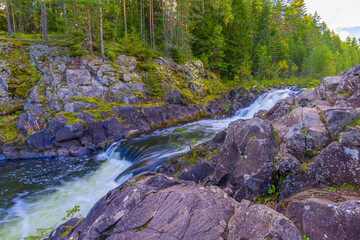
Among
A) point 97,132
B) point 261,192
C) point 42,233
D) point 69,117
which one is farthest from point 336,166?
point 69,117

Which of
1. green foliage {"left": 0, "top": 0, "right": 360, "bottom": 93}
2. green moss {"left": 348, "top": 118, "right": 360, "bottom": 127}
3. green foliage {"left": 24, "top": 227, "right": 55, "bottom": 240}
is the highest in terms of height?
green foliage {"left": 0, "top": 0, "right": 360, "bottom": 93}

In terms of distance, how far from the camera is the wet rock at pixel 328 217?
119 inches

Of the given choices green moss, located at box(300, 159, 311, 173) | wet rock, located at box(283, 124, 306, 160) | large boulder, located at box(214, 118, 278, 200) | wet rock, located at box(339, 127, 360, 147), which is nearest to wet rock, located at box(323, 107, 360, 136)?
wet rock, located at box(339, 127, 360, 147)

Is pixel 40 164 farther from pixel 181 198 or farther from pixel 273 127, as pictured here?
pixel 273 127

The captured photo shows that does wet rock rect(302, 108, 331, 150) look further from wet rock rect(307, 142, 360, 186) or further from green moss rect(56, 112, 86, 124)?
green moss rect(56, 112, 86, 124)

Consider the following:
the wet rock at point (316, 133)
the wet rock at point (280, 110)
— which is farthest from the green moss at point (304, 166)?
the wet rock at point (280, 110)

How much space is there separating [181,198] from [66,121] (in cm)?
1308

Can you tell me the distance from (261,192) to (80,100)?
15653mm

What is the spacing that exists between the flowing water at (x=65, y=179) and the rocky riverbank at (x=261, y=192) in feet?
13.6

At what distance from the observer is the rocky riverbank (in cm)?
313

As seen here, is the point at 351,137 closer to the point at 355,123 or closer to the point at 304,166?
the point at 355,123

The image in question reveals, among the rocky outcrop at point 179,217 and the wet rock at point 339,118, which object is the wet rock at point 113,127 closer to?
the rocky outcrop at point 179,217

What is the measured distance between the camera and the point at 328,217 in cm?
322

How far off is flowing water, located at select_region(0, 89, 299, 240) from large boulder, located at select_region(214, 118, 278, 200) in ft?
15.7
